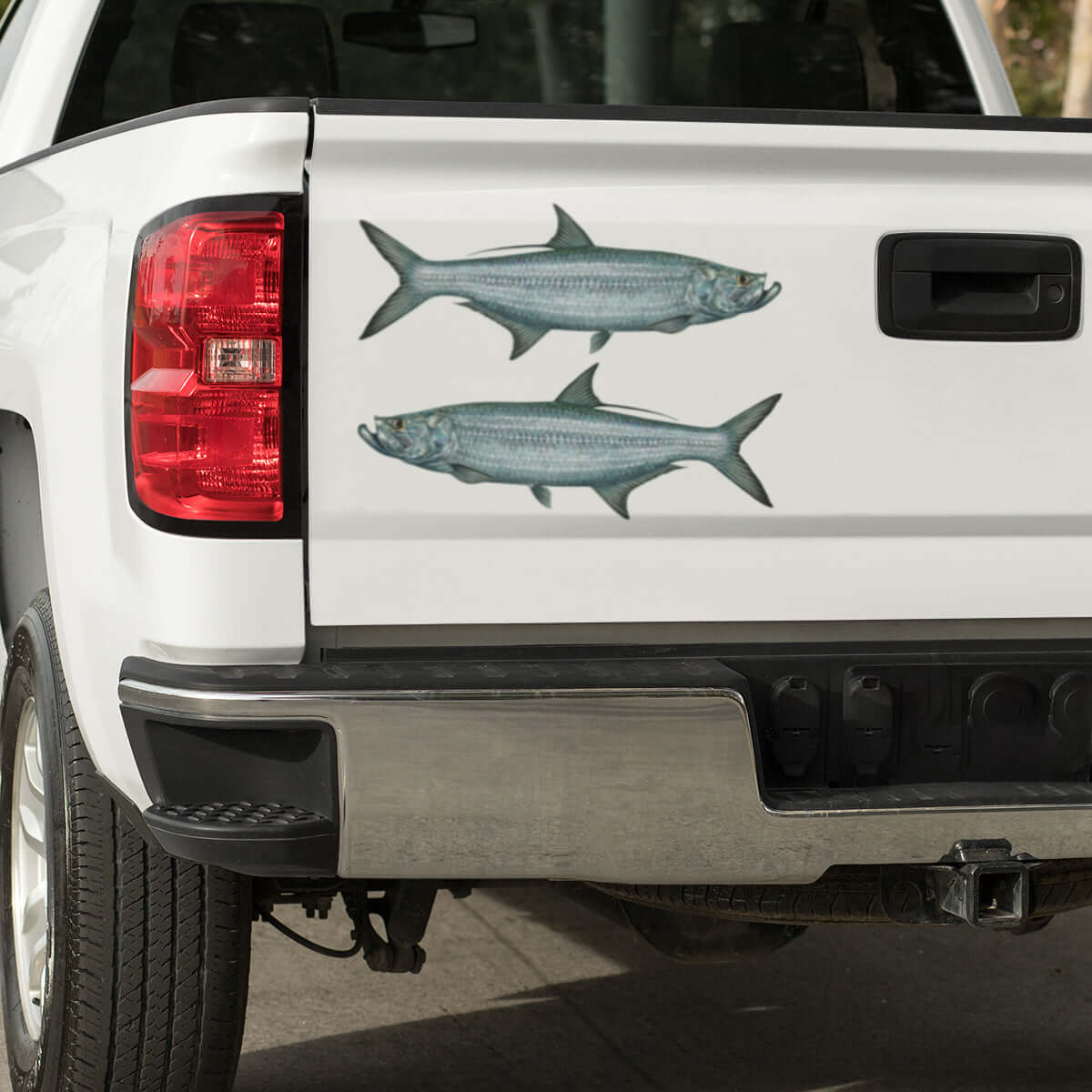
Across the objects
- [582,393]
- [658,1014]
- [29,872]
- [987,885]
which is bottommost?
[658,1014]

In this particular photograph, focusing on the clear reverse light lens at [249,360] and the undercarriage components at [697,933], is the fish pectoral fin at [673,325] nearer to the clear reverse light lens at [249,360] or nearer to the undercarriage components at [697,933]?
the clear reverse light lens at [249,360]

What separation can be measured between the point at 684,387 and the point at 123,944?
125cm

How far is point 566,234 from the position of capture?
2504mm

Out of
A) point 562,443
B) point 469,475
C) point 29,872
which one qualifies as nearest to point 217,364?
point 469,475

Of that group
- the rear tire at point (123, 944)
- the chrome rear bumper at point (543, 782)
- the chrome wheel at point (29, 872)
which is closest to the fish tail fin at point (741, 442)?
the chrome rear bumper at point (543, 782)

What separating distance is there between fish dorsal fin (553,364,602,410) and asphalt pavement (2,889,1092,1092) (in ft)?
5.16

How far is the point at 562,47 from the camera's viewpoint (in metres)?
5.31

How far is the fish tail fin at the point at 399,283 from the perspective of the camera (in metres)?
2.46

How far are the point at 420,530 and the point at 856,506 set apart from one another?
62 cm

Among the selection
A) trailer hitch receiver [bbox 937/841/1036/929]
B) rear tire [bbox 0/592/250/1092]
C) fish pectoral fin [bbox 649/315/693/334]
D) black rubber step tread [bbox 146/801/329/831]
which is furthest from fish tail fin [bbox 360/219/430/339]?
trailer hitch receiver [bbox 937/841/1036/929]

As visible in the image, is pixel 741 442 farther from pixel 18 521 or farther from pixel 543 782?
pixel 18 521

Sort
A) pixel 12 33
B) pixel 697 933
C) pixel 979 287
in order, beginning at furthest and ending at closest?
pixel 12 33 < pixel 697 933 < pixel 979 287

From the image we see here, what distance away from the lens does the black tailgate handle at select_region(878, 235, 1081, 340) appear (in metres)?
2.59

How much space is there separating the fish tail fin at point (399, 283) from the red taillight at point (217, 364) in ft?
0.41
